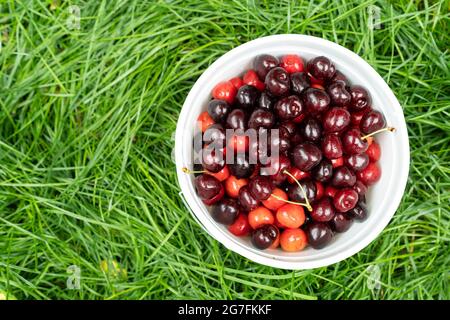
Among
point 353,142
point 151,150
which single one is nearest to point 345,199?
point 353,142

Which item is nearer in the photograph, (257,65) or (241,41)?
(257,65)

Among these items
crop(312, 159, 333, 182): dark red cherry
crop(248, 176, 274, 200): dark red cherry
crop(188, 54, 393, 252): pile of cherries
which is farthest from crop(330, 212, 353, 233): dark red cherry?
crop(248, 176, 274, 200): dark red cherry

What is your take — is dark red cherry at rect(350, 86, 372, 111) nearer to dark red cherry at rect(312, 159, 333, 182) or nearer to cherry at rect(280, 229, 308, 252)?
dark red cherry at rect(312, 159, 333, 182)

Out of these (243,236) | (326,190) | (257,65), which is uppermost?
(257,65)

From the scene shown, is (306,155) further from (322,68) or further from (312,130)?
(322,68)

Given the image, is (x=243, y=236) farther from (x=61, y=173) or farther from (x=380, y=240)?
(x=61, y=173)

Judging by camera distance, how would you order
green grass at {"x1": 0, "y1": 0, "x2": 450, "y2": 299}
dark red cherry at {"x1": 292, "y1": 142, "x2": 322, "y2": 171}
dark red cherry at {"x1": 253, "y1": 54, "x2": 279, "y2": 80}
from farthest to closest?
green grass at {"x1": 0, "y1": 0, "x2": 450, "y2": 299} → dark red cherry at {"x1": 253, "y1": 54, "x2": 279, "y2": 80} → dark red cherry at {"x1": 292, "y1": 142, "x2": 322, "y2": 171}

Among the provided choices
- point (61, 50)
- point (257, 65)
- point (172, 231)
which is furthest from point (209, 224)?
point (61, 50)
